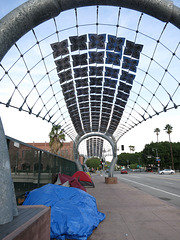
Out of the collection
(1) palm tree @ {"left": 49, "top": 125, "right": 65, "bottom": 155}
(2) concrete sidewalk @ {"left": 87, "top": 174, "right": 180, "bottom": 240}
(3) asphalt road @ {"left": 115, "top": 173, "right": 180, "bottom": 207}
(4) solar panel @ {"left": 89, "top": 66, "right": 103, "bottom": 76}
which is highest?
(4) solar panel @ {"left": 89, "top": 66, "right": 103, "bottom": 76}

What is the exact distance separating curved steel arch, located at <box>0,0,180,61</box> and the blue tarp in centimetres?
393

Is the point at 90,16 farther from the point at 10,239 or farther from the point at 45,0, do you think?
the point at 10,239

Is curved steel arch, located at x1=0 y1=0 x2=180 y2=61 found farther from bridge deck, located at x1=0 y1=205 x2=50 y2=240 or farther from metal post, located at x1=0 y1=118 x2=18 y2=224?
bridge deck, located at x1=0 y1=205 x2=50 y2=240

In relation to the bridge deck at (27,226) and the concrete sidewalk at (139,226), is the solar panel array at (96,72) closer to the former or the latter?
the concrete sidewalk at (139,226)

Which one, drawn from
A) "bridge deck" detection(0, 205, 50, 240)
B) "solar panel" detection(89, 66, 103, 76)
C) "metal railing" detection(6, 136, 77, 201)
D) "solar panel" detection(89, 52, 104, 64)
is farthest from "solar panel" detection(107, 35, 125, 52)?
"bridge deck" detection(0, 205, 50, 240)

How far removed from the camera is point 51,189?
18.3 feet

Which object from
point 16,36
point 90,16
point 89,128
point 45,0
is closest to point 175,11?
point 45,0

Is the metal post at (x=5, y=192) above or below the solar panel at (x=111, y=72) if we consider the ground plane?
below

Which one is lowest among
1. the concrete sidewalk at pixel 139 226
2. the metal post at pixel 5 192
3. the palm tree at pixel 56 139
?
the concrete sidewalk at pixel 139 226

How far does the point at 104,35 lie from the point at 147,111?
823cm

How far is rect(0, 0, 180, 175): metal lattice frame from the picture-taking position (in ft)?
19.0

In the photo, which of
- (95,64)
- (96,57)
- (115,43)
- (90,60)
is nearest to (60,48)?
(90,60)

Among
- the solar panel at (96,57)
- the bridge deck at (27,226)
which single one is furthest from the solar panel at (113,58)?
the bridge deck at (27,226)

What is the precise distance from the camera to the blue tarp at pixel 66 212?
168 inches
